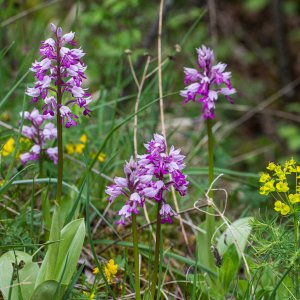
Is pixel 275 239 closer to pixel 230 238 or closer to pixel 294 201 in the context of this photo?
pixel 294 201

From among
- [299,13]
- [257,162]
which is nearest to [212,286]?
[257,162]

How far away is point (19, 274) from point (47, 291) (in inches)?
7.3

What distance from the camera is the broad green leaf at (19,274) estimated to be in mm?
2164

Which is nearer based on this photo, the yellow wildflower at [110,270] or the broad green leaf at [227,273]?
the yellow wildflower at [110,270]

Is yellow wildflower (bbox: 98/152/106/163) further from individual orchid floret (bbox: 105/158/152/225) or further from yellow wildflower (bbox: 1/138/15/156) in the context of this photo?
individual orchid floret (bbox: 105/158/152/225)

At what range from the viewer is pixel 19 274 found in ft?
7.23

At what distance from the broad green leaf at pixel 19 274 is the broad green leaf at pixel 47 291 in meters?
0.08

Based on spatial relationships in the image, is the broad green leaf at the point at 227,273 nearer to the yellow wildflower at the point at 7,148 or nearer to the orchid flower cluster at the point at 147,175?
the orchid flower cluster at the point at 147,175

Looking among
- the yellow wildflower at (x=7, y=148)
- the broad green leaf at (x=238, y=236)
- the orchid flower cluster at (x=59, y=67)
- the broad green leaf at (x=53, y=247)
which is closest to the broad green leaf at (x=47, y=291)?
the broad green leaf at (x=53, y=247)

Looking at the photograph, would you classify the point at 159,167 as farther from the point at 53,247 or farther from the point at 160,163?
the point at 53,247

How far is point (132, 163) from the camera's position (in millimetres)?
2029

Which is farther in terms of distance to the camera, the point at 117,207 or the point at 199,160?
the point at 199,160

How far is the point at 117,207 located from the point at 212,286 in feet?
2.22

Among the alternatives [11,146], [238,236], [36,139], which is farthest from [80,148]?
[238,236]
